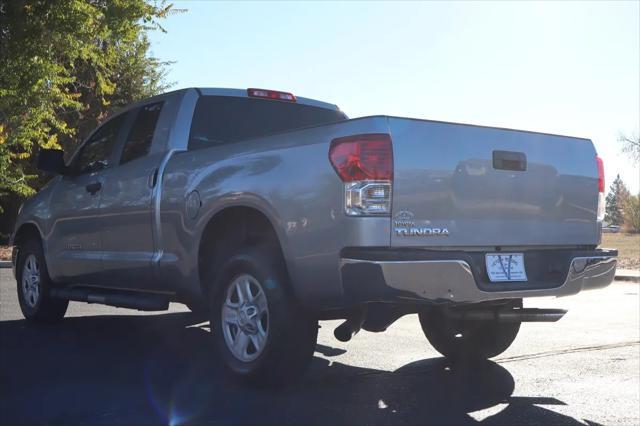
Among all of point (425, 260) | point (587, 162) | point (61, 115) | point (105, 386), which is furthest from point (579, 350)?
point (61, 115)

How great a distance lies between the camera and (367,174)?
4.10m

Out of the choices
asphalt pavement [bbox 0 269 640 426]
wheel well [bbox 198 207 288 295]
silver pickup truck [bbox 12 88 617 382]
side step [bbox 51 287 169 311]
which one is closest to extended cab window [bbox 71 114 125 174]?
silver pickup truck [bbox 12 88 617 382]

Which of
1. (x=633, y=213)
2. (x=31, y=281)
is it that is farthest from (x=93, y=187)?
(x=633, y=213)

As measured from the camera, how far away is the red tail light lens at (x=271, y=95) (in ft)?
20.5

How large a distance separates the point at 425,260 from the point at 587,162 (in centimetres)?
171

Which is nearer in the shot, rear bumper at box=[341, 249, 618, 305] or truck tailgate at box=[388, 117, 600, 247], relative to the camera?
rear bumper at box=[341, 249, 618, 305]

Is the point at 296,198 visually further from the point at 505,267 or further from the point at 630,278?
the point at 630,278

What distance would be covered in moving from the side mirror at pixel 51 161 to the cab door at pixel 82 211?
0.30 ft

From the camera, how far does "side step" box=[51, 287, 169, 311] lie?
5.52 meters

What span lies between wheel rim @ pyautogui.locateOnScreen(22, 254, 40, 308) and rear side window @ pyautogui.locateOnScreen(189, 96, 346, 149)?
2572 mm

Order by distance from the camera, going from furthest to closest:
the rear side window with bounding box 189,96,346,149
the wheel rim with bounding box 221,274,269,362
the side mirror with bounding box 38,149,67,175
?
the side mirror with bounding box 38,149,67,175
the rear side window with bounding box 189,96,346,149
the wheel rim with bounding box 221,274,269,362

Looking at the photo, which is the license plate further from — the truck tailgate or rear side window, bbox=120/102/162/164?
rear side window, bbox=120/102/162/164

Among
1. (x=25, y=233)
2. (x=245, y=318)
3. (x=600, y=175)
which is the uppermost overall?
(x=600, y=175)

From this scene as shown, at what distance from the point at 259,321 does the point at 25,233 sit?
4049 mm
